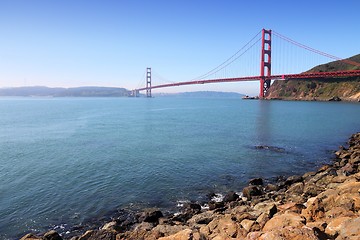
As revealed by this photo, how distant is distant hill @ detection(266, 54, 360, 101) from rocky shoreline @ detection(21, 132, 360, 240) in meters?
93.6

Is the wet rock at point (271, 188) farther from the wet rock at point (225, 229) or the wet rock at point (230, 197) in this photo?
the wet rock at point (225, 229)

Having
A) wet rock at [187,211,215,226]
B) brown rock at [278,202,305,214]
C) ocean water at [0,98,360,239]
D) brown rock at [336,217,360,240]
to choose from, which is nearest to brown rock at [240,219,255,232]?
brown rock at [278,202,305,214]

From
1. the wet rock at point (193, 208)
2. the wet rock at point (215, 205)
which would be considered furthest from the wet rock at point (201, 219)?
the wet rock at point (215, 205)

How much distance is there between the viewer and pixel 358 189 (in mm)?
9328

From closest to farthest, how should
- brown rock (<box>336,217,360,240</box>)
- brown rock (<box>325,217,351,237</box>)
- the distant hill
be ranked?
brown rock (<box>336,217,360,240</box>)
brown rock (<box>325,217,351,237</box>)
the distant hill

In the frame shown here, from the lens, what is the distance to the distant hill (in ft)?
328

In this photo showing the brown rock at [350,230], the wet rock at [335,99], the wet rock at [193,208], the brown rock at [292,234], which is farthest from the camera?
the wet rock at [335,99]

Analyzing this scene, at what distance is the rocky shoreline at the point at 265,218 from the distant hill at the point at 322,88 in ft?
307

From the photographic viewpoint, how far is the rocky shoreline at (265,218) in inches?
247

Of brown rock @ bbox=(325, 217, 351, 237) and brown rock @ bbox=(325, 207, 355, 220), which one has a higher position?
brown rock @ bbox=(325, 217, 351, 237)

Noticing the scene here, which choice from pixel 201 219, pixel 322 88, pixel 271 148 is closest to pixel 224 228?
pixel 201 219

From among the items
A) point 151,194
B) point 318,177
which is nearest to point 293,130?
point 318,177

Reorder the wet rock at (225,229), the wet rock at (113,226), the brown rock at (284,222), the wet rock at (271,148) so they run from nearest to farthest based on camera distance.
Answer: the brown rock at (284,222)
the wet rock at (225,229)
the wet rock at (113,226)
the wet rock at (271,148)

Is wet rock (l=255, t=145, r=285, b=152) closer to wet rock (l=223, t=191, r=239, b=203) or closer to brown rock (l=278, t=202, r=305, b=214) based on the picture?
wet rock (l=223, t=191, r=239, b=203)
